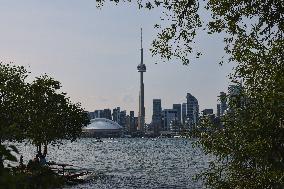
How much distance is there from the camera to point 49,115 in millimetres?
66812

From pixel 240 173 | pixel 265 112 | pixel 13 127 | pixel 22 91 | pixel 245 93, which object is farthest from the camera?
pixel 22 91

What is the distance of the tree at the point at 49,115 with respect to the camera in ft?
202

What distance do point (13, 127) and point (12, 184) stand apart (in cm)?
105

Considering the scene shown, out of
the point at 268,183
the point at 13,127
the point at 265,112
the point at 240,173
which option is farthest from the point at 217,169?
the point at 13,127

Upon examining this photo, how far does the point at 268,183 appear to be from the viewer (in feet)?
52.3

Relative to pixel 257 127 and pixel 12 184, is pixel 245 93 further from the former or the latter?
pixel 12 184

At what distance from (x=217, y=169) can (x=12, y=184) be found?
15.6 meters

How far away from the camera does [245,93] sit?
53.3 feet

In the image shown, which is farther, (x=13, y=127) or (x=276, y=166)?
(x=276, y=166)

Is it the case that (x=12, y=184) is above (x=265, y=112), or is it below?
below

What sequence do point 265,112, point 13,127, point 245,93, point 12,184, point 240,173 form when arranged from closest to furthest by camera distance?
point 12,184 < point 13,127 < point 265,112 < point 245,93 < point 240,173

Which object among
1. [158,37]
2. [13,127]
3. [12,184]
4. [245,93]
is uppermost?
[158,37]

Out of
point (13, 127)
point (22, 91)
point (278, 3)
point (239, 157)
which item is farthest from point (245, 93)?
point (22, 91)

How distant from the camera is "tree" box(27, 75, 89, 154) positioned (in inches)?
2424
